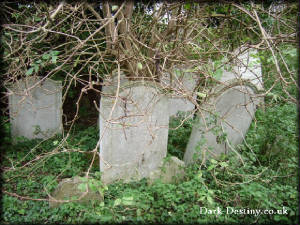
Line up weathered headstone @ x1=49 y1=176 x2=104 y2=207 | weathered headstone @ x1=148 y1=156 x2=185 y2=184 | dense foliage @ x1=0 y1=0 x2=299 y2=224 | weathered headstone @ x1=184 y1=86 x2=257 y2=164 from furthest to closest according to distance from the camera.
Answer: weathered headstone @ x1=184 y1=86 x2=257 y2=164
weathered headstone @ x1=148 y1=156 x2=185 y2=184
weathered headstone @ x1=49 y1=176 x2=104 y2=207
dense foliage @ x1=0 y1=0 x2=299 y2=224

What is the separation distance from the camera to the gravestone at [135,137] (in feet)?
9.30

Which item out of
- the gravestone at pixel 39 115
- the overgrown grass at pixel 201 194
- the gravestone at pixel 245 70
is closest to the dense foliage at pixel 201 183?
the overgrown grass at pixel 201 194

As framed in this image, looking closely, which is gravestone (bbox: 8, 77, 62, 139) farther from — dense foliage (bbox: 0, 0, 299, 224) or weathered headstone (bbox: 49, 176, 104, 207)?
weathered headstone (bbox: 49, 176, 104, 207)

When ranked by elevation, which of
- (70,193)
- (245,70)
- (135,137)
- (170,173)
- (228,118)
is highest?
(245,70)

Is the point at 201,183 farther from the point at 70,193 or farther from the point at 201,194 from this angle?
the point at 70,193

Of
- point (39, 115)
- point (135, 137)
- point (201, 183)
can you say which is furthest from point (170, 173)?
point (39, 115)

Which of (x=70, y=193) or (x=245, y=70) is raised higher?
(x=245, y=70)

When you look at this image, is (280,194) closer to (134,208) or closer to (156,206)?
(156,206)

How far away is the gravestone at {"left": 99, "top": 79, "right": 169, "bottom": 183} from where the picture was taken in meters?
2.83

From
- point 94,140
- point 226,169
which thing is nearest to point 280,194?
point 226,169

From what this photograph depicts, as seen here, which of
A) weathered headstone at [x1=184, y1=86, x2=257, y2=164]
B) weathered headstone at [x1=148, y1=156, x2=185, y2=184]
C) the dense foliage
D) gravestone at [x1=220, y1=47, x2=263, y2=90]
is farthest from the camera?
weathered headstone at [x1=184, y1=86, x2=257, y2=164]

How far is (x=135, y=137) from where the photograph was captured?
9.96ft

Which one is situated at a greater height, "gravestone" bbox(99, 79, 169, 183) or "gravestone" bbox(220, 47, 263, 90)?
"gravestone" bbox(220, 47, 263, 90)

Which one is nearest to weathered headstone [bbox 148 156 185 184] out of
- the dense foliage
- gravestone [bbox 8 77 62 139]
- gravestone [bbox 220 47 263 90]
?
the dense foliage
